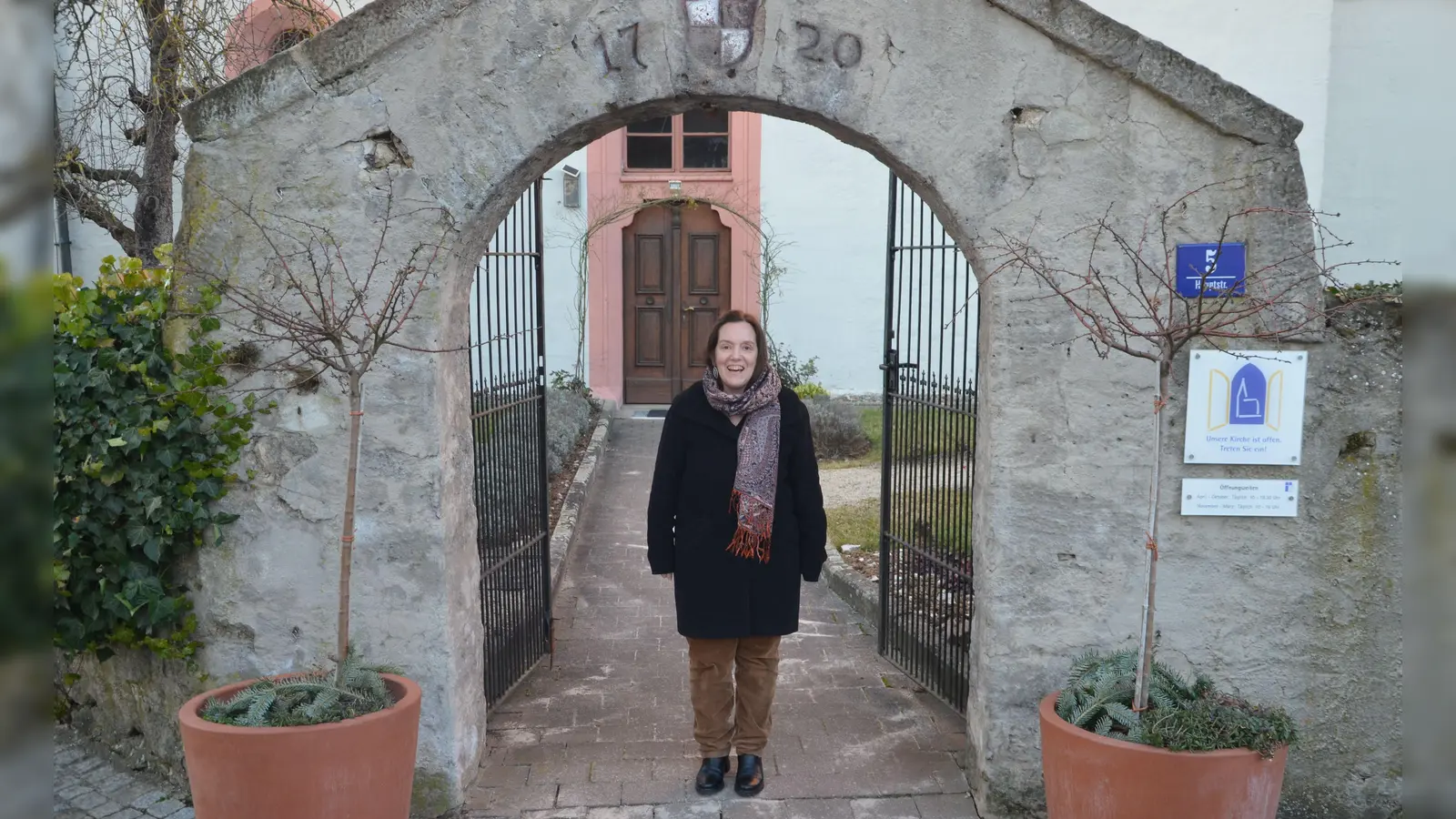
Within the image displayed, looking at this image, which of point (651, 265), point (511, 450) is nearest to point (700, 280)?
point (651, 265)

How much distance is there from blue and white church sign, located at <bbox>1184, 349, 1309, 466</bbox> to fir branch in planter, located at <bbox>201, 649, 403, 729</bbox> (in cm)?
302

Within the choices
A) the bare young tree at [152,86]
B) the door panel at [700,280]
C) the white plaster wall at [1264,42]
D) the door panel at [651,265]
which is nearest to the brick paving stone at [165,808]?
the bare young tree at [152,86]

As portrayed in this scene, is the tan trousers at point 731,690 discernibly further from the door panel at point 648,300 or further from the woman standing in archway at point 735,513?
the door panel at point 648,300

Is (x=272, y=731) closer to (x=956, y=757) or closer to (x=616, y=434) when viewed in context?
(x=956, y=757)

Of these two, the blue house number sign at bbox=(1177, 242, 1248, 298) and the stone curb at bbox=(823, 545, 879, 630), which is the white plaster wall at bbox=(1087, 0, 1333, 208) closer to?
the stone curb at bbox=(823, 545, 879, 630)

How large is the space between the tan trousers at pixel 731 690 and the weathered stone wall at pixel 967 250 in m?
0.85

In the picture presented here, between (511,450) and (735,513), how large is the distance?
69.7 inches

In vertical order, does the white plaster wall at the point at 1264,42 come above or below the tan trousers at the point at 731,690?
above

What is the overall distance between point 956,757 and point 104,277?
4.14 meters

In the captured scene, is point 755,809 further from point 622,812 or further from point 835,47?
point 835,47

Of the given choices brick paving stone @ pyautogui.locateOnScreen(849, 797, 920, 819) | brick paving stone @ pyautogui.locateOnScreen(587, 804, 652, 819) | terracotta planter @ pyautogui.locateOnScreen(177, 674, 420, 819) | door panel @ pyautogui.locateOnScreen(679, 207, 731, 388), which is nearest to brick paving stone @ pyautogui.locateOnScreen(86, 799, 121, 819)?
terracotta planter @ pyautogui.locateOnScreen(177, 674, 420, 819)

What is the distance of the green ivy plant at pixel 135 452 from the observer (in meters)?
3.94

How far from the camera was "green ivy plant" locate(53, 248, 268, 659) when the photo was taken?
3.94 m

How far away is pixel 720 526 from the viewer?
4.03 m
